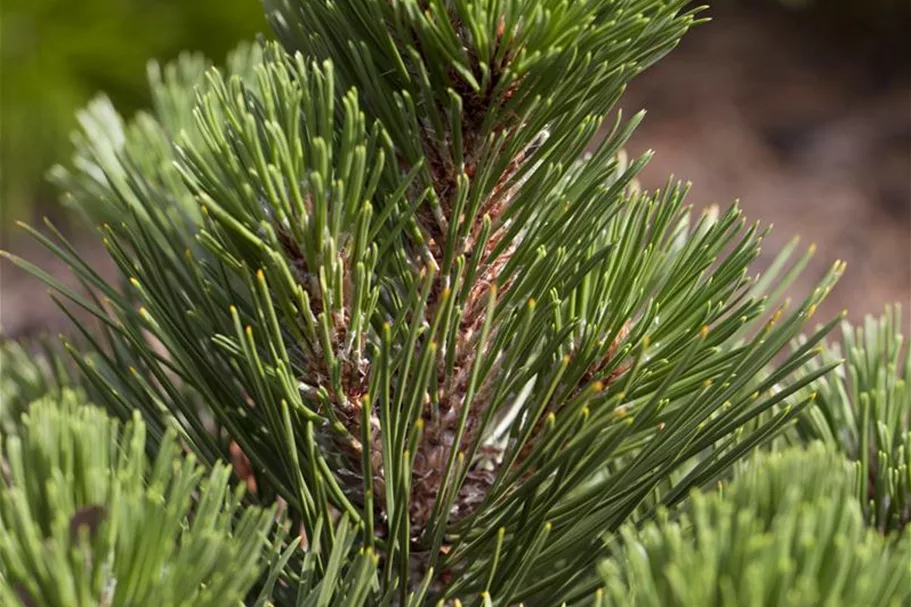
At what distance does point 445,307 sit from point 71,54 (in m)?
1.73

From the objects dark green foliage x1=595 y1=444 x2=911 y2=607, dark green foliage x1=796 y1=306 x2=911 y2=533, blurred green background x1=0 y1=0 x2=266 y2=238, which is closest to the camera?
dark green foliage x1=595 y1=444 x2=911 y2=607

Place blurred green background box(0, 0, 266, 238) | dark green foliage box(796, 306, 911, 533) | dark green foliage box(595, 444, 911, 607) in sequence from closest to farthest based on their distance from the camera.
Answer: dark green foliage box(595, 444, 911, 607) → dark green foliage box(796, 306, 911, 533) → blurred green background box(0, 0, 266, 238)

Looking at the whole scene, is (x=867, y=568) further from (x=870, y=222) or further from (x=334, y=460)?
(x=870, y=222)

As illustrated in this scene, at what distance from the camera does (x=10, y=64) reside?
1876 millimetres

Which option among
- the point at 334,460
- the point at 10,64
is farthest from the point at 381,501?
the point at 10,64

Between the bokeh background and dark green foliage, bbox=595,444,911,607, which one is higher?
the bokeh background

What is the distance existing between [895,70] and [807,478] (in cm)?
212

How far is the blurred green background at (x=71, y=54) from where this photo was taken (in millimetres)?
1863

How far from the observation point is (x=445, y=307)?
0.36 m

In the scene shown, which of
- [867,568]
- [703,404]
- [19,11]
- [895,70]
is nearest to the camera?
[867,568]

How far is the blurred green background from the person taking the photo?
1863mm

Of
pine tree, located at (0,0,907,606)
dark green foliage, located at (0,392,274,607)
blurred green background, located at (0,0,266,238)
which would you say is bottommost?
dark green foliage, located at (0,392,274,607)

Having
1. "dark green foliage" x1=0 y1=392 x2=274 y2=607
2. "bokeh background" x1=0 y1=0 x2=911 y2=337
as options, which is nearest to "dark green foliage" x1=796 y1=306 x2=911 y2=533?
"dark green foliage" x1=0 y1=392 x2=274 y2=607

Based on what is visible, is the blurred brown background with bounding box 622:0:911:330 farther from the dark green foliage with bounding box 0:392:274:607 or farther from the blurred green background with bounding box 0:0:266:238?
the dark green foliage with bounding box 0:392:274:607
